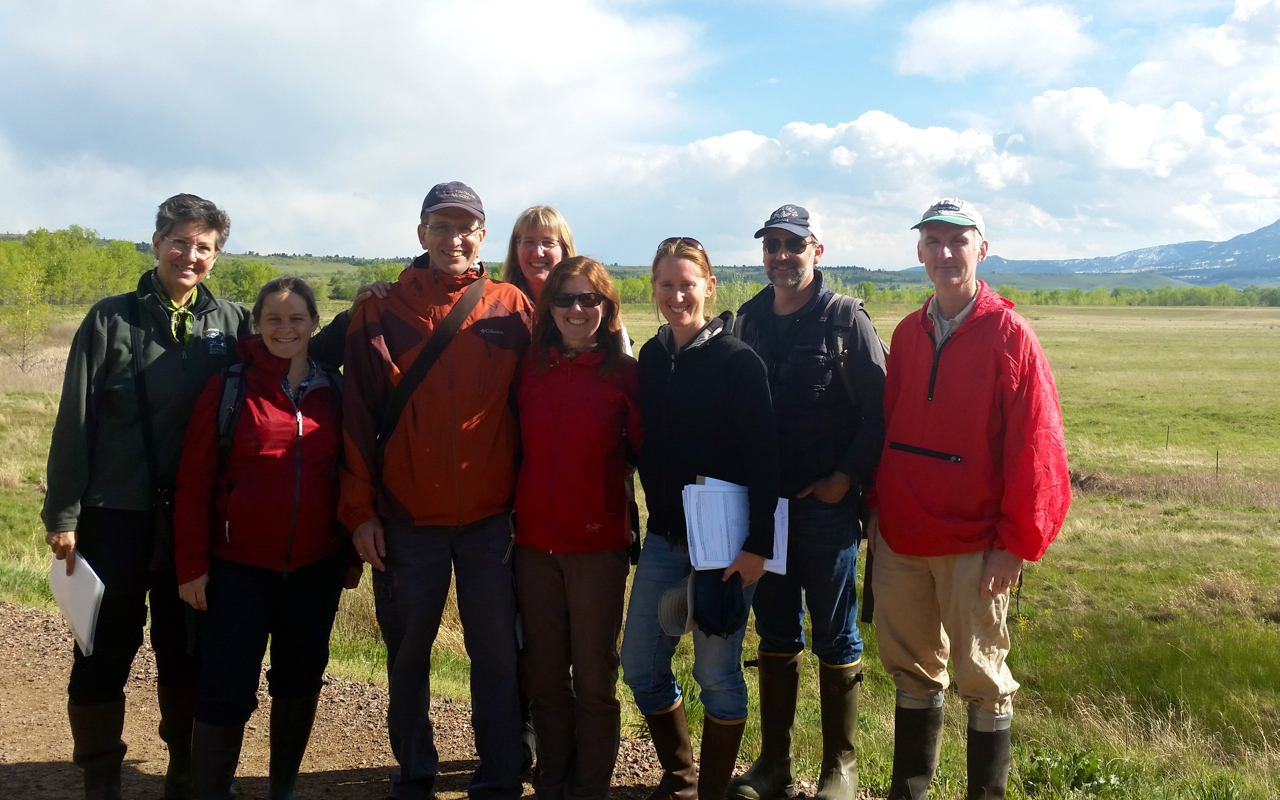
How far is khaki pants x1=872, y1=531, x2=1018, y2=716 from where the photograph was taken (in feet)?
11.7

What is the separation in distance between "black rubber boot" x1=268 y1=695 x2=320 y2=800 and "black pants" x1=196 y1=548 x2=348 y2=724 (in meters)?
0.06

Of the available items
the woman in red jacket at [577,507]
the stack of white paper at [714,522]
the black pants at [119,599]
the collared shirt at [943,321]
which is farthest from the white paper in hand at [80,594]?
the collared shirt at [943,321]

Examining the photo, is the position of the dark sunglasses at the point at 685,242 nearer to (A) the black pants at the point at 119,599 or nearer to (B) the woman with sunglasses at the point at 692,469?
(B) the woman with sunglasses at the point at 692,469

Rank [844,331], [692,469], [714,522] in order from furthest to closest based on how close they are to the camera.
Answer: [844,331] → [692,469] → [714,522]

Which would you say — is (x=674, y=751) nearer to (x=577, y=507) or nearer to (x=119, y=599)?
(x=577, y=507)

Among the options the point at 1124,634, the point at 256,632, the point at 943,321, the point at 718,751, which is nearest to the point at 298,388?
the point at 256,632

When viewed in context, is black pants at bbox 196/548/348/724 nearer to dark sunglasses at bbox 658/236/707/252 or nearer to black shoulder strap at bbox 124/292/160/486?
black shoulder strap at bbox 124/292/160/486

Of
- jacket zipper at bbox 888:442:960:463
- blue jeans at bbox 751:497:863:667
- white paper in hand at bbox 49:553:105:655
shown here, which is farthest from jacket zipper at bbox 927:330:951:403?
white paper in hand at bbox 49:553:105:655

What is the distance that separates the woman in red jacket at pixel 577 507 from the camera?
3.66 m

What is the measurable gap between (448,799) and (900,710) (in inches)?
83.6

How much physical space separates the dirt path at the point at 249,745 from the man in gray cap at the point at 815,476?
0.82m

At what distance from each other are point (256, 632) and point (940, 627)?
2900 millimetres

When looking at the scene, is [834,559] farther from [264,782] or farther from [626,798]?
[264,782]

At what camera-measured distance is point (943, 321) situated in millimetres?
3771
